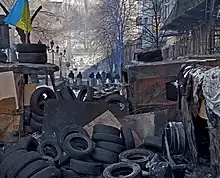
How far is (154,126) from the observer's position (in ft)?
25.6

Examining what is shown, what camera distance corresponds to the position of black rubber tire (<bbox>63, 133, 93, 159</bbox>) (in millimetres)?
6543

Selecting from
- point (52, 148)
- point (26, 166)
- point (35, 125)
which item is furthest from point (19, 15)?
point (26, 166)

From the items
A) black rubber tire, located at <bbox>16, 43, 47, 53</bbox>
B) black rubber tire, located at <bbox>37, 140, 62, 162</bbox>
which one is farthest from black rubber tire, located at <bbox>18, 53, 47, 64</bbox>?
black rubber tire, located at <bbox>37, 140, 62, 162</bbox>

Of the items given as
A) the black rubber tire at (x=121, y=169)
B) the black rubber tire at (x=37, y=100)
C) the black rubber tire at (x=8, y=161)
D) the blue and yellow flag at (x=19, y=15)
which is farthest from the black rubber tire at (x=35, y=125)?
the blue and yellow flag at (x=19, y=15)

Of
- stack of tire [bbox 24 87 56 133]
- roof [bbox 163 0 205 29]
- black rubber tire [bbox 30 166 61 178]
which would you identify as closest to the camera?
black rubber tire [bbox 30 166 61 178]

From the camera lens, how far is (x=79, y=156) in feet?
21.5

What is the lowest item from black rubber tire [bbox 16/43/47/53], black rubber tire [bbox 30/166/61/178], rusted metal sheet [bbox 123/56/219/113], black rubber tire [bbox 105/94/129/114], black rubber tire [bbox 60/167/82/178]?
black rubber tire [bbox 60/167/82/178]

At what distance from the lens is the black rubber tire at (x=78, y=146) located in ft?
21.5

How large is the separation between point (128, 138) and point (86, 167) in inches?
45.2

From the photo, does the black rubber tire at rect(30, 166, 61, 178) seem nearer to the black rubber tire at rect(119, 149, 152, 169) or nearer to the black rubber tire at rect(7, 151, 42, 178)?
the black rubber tire at rect(7, 151, 42, 178)

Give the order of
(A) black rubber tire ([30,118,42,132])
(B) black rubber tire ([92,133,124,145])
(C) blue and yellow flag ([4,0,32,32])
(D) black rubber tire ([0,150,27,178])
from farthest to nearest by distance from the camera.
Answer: (C) blue and yellow flag ([4,0,32,32]), (A) black rubber tire ([30,118,42,132]), (B) black rubber tire ([92,133,124,145]), (D) black rubber tire ([0,150,27,178])

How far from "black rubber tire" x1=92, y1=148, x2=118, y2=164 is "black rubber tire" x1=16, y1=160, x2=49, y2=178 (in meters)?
0.93

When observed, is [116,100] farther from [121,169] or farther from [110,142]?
[121,169]

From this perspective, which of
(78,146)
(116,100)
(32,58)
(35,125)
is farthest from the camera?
(32,58)
